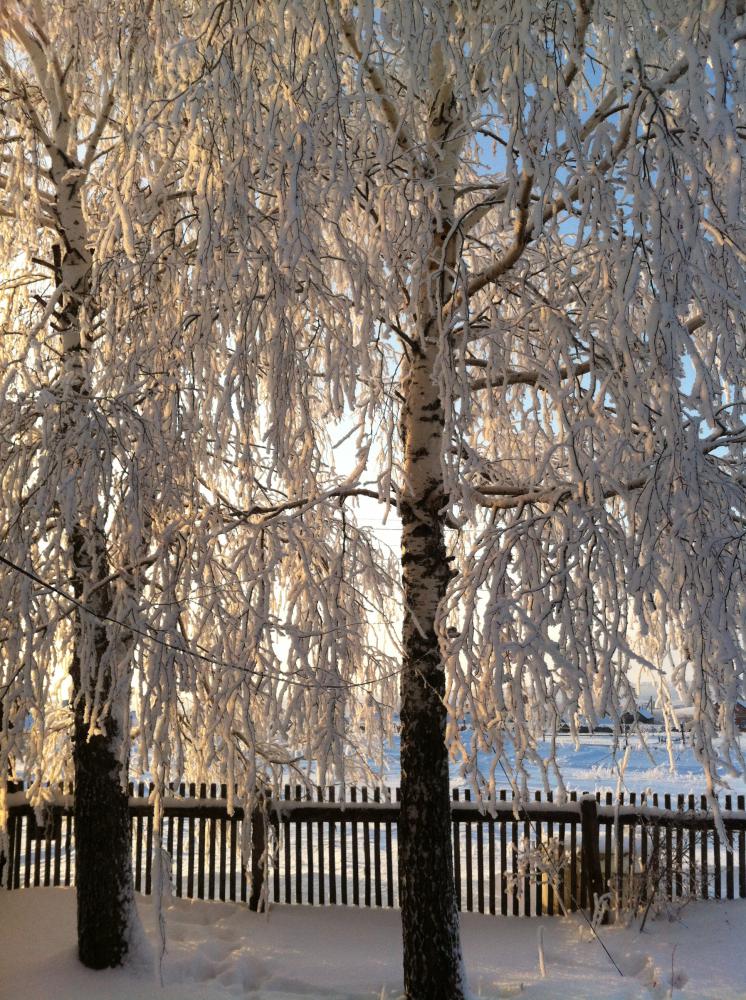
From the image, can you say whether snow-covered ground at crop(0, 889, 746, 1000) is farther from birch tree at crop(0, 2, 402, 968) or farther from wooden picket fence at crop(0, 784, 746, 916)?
birch tree at crop(0, 2, 402, 968)

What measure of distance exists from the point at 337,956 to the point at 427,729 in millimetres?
2966

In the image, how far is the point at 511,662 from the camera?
11.7 ft

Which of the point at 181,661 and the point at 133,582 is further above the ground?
the point at 133,582

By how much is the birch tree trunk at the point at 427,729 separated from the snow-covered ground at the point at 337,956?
98 centimetres

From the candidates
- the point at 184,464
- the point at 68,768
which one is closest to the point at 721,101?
the point at 184,464

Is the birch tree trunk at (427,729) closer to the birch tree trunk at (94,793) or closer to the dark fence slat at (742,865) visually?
the birch tree trunk at (94,793)

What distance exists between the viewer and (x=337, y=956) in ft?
22.5

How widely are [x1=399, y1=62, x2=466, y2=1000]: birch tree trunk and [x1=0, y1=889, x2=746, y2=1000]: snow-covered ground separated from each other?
98cm

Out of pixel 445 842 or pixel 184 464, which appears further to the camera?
pixel 445 842

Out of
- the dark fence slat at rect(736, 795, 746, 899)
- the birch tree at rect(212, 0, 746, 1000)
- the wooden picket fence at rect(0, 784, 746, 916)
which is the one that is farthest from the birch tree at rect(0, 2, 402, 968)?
the dark fence slat at rect(736, 795, 746, 899)

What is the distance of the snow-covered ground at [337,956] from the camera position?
5.94 metres

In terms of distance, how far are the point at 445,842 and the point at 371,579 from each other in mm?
1870

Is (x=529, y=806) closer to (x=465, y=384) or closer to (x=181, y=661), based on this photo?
(x=181, y=661)

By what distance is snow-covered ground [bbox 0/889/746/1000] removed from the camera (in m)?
5.94
